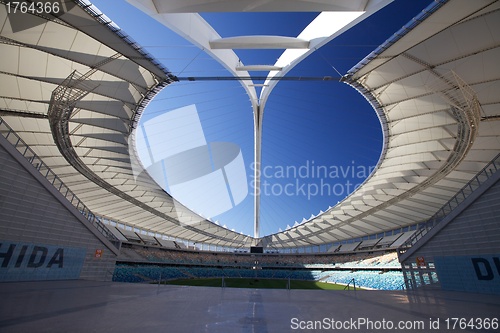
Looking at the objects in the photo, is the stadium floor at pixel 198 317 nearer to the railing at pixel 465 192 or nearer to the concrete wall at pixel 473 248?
the concrete wall at pixel 473 248

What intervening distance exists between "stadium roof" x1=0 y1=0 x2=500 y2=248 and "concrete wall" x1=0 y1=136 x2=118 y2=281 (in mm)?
8226

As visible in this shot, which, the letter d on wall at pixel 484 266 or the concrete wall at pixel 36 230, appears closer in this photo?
the concrete wall at pixel 36 230

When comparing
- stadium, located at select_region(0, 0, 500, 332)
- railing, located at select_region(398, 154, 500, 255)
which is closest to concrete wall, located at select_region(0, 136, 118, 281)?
stadium, located at select_region(0, 0, 500, 332)

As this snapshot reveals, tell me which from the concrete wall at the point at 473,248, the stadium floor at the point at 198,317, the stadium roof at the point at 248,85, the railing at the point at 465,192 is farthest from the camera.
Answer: the stadium roof at the point at 248,85

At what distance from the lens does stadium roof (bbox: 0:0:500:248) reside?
592 inches

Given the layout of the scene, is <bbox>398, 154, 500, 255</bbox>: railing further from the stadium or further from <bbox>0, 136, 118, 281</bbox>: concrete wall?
<bbox>0, 136, 118, 281</bbox>: concrete wall

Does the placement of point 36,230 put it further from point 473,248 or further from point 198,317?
point 473,248

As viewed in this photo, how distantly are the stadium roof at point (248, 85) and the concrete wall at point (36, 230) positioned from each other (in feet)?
27.0

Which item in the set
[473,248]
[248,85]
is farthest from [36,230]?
[473,248]

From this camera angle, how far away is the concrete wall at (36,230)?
12812 mm

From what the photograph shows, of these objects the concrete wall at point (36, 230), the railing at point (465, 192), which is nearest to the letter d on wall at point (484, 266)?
the railing at point (465, 192)

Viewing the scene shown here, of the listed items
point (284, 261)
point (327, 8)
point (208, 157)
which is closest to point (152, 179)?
point (208, 157)

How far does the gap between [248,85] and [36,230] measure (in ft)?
→ 73.2

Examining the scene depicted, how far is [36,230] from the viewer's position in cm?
1422
